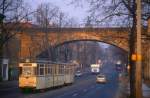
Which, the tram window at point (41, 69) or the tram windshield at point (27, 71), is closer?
the tram windshield at point (27, 71)

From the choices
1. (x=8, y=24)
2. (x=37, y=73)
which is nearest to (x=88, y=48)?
(x=8, y=24)

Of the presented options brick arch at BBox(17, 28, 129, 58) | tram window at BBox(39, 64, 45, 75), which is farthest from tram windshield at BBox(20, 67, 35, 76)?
brick arch at BBox(17, 28, 129, 58)

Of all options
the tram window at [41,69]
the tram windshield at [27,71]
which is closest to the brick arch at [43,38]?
the tram window at [41,69]

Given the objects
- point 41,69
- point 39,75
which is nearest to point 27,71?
point 39,75

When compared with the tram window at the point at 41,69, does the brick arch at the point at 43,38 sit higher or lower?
higher

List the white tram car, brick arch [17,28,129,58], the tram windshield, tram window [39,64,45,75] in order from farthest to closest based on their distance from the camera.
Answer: brick arch [17,28,129,58] → tram window [39,64,45,75] → the tram windshield → the white tram car

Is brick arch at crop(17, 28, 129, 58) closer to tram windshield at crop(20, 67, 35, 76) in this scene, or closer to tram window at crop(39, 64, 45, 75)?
tram window at crop(39, 64, 45, 75)

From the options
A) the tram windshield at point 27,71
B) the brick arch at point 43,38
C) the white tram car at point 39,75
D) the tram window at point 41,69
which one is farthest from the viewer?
the brick arch at point 43,38

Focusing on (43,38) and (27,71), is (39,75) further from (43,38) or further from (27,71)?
(43,38)

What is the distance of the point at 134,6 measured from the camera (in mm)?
30078

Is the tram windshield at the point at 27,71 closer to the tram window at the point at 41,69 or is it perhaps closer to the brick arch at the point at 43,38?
the tram window at the point at 41,69

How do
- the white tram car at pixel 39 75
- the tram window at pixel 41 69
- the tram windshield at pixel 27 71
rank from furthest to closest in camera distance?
the tram window at pixel 41 69 → the tram windshield at pixel 27 71 → the white tram car at pixel 39 75

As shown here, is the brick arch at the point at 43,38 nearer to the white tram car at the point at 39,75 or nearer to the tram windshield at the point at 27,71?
the white tram car at the point at 39,75

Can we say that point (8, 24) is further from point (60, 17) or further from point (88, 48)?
point (88, 48)
